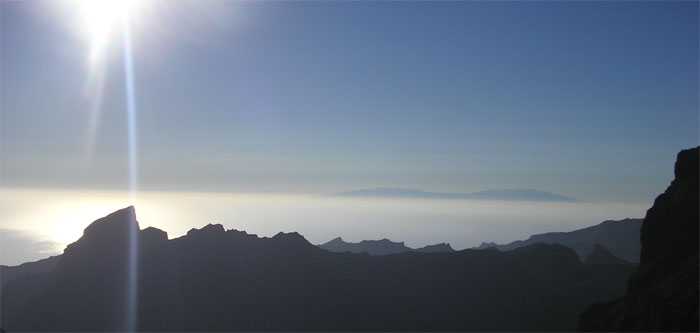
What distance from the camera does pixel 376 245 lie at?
16475 centimetres

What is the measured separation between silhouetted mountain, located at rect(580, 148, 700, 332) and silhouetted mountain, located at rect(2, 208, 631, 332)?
2723 centimetres

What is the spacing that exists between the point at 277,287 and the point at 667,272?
5795 centimetres

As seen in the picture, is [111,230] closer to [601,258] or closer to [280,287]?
[280,287]

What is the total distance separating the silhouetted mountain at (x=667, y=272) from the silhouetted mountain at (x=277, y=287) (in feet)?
89.3

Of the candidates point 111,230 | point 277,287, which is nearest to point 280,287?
point 277,287

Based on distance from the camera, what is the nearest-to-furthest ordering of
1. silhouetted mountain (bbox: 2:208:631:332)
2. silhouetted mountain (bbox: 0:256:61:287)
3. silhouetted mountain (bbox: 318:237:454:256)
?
silhouetted mountain (bbox: 2:208:631:332), silhouetted mountain (bbox: 0:256:61:287), silhouetted mountain (bbox: 318:237:454:256)

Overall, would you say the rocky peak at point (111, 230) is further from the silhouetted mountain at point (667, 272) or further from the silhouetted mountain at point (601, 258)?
the silhouetted mountain at point (601, 258)

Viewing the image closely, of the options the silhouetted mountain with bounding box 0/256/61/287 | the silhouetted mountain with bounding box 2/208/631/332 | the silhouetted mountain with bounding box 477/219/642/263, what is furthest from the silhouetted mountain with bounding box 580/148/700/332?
the silhouetted mountain with bounding box 0/256/61/287

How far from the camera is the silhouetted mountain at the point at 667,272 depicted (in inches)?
1372

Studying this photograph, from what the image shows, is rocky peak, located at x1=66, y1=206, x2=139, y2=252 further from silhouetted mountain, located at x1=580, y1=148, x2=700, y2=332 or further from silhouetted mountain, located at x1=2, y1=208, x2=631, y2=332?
silhouetted mountain, located at x1=580, y1=148, x2=700, y2=332

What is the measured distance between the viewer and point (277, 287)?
278 ft

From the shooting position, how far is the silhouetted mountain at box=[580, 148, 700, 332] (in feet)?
114

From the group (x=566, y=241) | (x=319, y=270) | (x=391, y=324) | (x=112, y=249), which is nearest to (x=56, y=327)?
(x=112, y=249)

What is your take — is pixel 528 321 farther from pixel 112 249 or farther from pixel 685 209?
pixel 112 249
